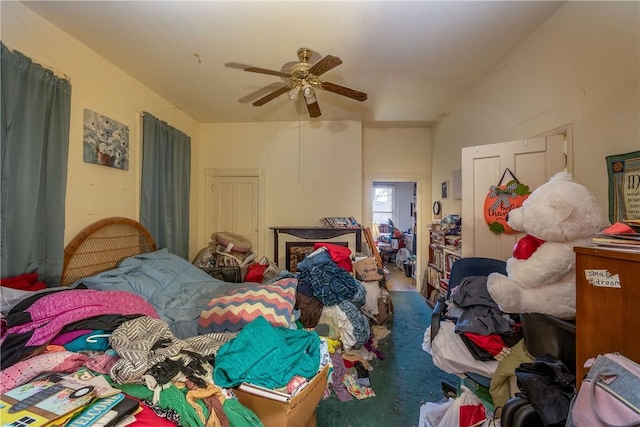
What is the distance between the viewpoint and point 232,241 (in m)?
3.62

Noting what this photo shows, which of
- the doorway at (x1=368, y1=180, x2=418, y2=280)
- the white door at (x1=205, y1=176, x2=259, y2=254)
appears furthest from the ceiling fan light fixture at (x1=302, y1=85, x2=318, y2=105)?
the doorway at (x1=368, y1=180, x2=418, y2=280)

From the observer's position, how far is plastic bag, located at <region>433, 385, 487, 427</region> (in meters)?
1.25

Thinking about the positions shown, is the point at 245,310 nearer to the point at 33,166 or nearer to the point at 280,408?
the point at 280,408

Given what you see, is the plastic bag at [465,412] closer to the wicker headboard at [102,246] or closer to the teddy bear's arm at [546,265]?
the teddy bear's arm at [546,265]

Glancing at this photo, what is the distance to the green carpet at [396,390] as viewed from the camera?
5.17 ft

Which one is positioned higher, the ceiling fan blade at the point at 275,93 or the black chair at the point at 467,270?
the ceiling fan blade at the point at 275,93

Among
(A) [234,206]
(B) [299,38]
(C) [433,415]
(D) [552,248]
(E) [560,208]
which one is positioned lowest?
(C) [433,415]

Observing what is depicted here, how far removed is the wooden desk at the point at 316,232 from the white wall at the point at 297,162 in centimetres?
15

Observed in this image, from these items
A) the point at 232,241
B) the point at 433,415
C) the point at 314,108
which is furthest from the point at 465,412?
the point at 232,241

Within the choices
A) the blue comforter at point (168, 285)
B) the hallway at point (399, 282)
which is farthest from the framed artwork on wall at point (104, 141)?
the hallway at point (399, 282)

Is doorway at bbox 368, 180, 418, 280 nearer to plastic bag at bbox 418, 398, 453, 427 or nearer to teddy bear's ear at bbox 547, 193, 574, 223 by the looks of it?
plastic bag at bbox 418, 398, 453, 427

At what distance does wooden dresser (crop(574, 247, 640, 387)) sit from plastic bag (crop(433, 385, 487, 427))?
653 mm

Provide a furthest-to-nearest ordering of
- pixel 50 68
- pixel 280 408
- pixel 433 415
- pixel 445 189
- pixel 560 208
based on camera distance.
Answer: pixel 445 189 → pixel 50 68 → pixel 433 415 → pixel 560 208 → pixel 280 408

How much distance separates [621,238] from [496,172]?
1320mm
